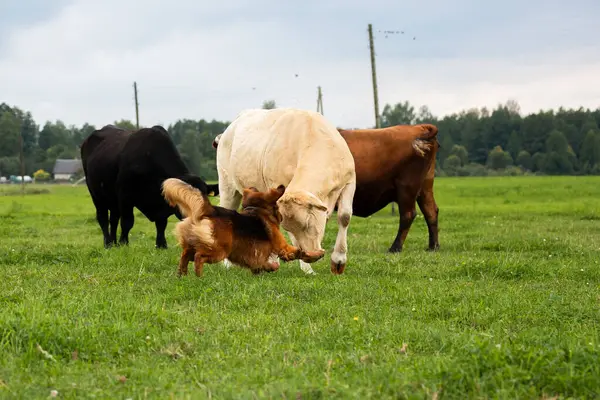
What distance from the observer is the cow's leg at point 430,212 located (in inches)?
501

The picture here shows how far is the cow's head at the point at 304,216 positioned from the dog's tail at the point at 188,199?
85cm

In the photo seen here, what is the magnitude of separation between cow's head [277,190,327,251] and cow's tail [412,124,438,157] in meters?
4.32

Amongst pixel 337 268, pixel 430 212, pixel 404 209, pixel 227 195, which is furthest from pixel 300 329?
pixel 430 212

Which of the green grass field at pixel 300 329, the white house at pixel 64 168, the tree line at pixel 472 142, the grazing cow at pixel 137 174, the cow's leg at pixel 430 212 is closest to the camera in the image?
the green grass field at pixel 300 329

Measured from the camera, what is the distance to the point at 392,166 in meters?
12.2

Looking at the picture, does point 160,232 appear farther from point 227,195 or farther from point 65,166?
point 65,166

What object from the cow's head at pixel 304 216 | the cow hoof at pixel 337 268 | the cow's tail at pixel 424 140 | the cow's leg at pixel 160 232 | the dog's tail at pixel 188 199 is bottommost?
the cow hoof at pixel 337 268

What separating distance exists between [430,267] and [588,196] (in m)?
27.0

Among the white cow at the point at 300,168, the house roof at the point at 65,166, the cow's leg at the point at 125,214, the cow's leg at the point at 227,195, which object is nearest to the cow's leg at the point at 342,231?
the white cow at the point at 300,168

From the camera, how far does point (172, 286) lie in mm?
7355

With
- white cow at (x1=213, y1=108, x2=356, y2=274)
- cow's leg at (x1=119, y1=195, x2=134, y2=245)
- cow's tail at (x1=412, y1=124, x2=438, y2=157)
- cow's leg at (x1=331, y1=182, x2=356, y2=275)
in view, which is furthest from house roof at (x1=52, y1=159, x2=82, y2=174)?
cow's leg at (x1=331, y1=182, x2=356, y2=275)

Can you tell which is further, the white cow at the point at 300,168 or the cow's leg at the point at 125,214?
the cow's leg at the point at 125,214

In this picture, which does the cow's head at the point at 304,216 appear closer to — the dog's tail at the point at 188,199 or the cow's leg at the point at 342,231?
the cow's leg at the point at 342,231

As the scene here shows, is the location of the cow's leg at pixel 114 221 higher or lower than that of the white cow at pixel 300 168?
lower
